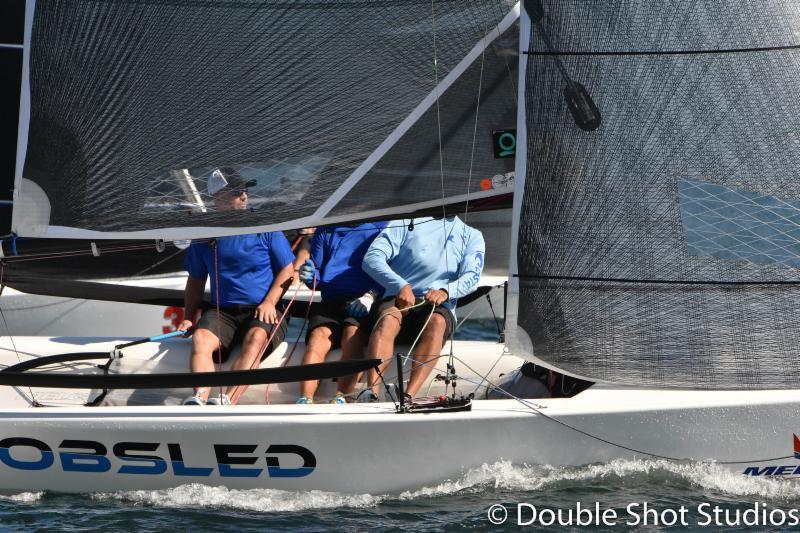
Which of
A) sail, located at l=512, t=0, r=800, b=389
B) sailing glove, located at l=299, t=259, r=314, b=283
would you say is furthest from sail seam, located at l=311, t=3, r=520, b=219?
sailing glove, located at l=299, t=259, r=314, b=283

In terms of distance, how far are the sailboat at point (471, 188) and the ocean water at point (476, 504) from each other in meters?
0.07

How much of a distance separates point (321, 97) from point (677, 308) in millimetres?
1812

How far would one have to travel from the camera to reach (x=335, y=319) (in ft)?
20.9

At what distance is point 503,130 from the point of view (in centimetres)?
547

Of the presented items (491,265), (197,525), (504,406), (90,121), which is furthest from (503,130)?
(491,265)

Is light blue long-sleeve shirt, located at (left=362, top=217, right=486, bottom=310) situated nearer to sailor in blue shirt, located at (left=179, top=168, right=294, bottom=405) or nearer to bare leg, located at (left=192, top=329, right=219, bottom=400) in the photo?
sailor in blue shirt, located at (left=179, top=168, right=294, bottom=405)

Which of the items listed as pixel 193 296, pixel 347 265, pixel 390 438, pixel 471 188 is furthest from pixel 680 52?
pixel 193 296

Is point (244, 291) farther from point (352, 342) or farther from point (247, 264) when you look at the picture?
point (352, 342)

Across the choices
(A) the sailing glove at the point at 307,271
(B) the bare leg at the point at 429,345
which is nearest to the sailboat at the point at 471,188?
(B) the bare leg at the point at 429,345

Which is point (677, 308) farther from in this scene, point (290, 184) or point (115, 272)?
point (115, 272)

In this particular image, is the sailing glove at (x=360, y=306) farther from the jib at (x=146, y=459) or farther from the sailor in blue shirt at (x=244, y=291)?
the jib at (x=146, y=459)

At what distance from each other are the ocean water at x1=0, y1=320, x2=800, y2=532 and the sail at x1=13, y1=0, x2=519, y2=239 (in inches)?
47.1

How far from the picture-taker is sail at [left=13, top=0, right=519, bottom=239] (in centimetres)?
521

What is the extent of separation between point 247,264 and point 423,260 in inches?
36.7
